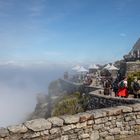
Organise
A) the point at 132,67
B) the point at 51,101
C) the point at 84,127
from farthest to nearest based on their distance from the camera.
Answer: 1. the point at 51,101
2. the point at 132,67
3. the point at 84,127

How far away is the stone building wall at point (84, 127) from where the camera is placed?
10.6 meters

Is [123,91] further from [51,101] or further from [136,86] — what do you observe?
[51,101]

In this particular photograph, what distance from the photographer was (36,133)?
35.5ft

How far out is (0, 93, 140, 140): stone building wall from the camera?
10.6m

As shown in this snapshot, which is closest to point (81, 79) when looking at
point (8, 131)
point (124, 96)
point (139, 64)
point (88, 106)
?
point (139, 64)

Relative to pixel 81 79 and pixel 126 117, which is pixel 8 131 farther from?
pixel 81 79

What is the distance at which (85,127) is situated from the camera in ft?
39.3

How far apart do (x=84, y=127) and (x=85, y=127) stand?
0.20ft

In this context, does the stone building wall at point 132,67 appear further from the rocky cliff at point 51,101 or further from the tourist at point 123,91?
the tourist at point 123,91

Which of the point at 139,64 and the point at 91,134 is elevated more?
the point at 139,64

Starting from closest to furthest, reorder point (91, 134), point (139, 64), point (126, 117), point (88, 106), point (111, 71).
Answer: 1. point (91, 134)
2. point (126, 117)
3. point (88, 106)
4. point (139, 64)
5. point (111, 71)

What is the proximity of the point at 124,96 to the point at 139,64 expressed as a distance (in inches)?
504

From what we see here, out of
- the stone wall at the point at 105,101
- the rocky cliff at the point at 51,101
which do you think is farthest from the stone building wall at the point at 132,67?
the stone wall at the point at 105,101

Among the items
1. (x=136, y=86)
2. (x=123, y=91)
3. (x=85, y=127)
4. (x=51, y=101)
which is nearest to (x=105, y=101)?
(x=123, y=91)
